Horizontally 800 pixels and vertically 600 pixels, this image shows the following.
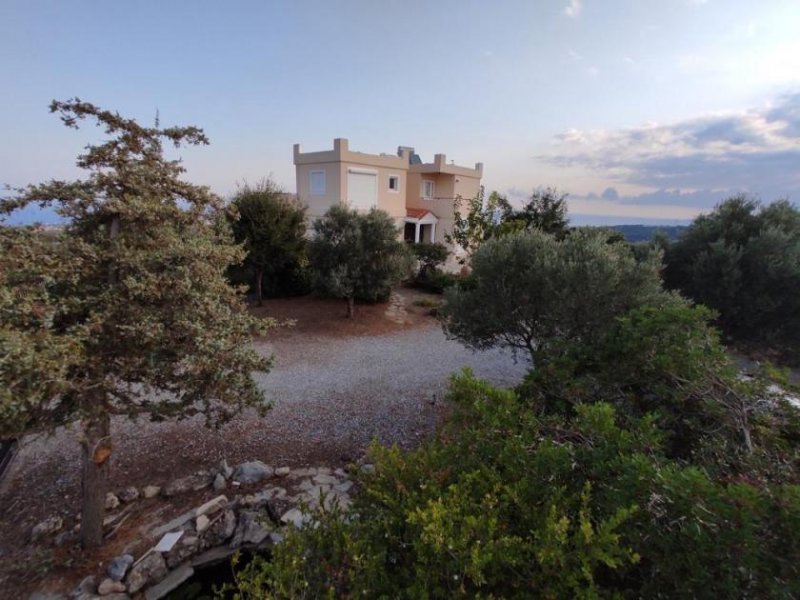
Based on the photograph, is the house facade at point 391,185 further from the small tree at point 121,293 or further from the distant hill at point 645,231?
the small tree at point 121,293

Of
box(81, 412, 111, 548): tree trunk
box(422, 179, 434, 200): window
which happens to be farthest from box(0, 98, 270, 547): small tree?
box(422, 179, 434, 200): window

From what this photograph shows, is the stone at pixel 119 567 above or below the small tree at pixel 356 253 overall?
below

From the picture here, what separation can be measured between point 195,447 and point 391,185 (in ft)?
58.3

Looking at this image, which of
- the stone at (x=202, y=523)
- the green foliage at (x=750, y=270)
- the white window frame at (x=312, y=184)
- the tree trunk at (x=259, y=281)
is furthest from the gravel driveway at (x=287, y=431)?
the white window frame at (x=312, y=184)

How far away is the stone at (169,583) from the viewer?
3.89m

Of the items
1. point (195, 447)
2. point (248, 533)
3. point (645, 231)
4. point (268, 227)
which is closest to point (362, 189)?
point (268, 227)

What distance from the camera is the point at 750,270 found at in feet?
37.7

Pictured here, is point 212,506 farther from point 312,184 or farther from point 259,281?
point 312,184

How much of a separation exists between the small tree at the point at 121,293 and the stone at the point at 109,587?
45.2 inches

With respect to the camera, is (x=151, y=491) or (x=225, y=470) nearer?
(x=151, y=491)

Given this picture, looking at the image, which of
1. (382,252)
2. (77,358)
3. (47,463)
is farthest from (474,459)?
(382,252)

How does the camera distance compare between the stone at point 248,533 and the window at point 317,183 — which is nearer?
the stone at point 248,533

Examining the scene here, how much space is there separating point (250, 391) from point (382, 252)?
29.7 ft

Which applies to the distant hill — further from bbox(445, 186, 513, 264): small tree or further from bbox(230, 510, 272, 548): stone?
bbox(230, 510, 272, 548): stone
